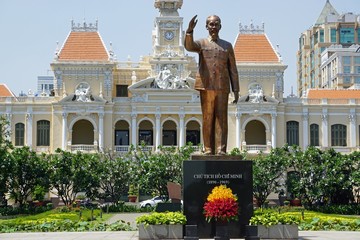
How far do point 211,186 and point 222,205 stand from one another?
1.06 metres

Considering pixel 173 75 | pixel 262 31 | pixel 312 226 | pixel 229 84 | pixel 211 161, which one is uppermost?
pixel 262 31

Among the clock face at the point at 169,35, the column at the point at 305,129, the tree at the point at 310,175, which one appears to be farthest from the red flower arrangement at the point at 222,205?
the column at the point at 305,129

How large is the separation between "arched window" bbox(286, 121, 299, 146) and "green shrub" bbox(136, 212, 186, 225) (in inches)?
1880

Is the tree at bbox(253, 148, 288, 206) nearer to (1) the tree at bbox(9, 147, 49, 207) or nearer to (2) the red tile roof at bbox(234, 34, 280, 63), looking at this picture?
(1) the tree at bbox(9, 147, 49, 207)

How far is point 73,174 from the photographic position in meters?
50.5

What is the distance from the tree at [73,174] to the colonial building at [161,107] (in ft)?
45.1

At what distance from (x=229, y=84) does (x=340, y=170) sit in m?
28.1

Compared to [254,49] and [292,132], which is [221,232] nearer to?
[292,132]

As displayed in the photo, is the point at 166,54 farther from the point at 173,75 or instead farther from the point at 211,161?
the point at 211,161

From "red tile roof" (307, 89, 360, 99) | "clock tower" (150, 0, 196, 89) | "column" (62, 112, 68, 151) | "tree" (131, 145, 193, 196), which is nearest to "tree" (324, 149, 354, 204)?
"tree" (131, 145, 193, 196)

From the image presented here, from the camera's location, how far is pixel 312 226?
92.0 feet

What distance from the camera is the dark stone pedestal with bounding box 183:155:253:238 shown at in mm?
21078

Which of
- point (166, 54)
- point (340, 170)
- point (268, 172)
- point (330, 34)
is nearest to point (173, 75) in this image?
point (166, 54)

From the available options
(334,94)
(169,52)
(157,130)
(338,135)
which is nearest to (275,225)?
(157,130)
